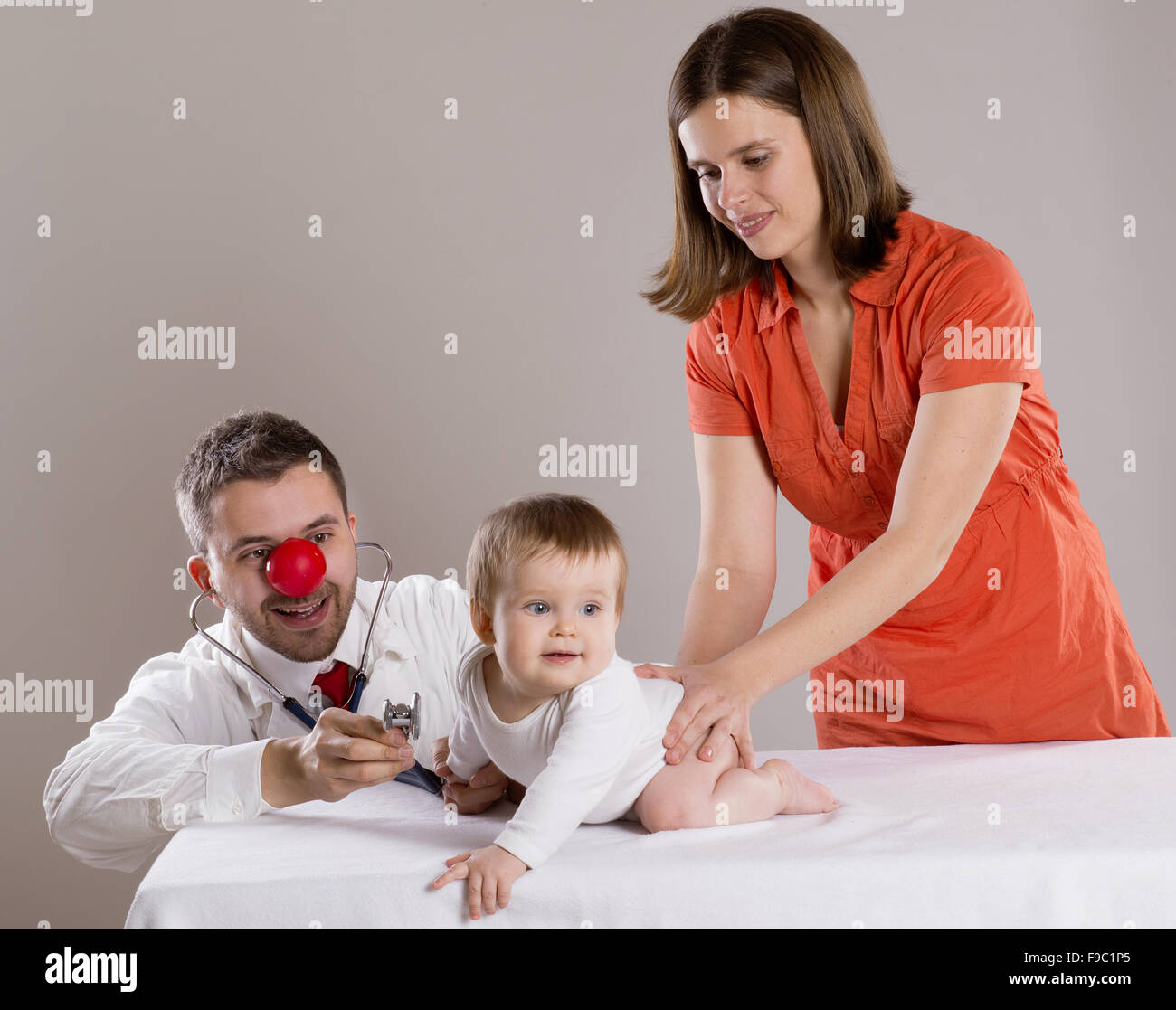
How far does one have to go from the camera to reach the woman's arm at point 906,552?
1.51 m

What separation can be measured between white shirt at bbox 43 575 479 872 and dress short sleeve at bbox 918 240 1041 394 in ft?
2.72

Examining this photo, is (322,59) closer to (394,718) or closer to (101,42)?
(101,42)

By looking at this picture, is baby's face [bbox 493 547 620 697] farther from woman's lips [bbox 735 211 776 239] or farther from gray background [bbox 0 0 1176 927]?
gray background [bbox 0 0 1176 927]

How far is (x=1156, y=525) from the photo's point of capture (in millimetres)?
2906

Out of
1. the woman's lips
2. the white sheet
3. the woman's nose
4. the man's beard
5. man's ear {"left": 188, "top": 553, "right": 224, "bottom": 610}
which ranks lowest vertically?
the white sheet

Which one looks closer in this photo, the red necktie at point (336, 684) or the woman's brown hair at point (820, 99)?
the woman's brown hair at point (820, 99)

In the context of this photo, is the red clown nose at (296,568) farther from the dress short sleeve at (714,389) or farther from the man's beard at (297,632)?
the dress short sleeve at (714,389)

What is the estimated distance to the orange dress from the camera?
1.72 metres

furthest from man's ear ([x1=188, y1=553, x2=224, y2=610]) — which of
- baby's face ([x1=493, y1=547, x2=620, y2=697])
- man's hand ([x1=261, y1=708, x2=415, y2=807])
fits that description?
baby's face ([x1=493, y1=547, x2=620, y2=697])

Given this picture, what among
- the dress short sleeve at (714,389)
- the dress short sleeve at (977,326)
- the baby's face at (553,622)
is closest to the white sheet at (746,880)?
the baby's face at (553,622)

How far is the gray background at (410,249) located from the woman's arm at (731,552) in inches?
34.8

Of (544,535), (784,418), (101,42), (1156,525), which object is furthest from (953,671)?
(101,42)

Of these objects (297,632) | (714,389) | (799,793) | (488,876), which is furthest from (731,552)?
(488,876)

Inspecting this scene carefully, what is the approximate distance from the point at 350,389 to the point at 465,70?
0.82 m
